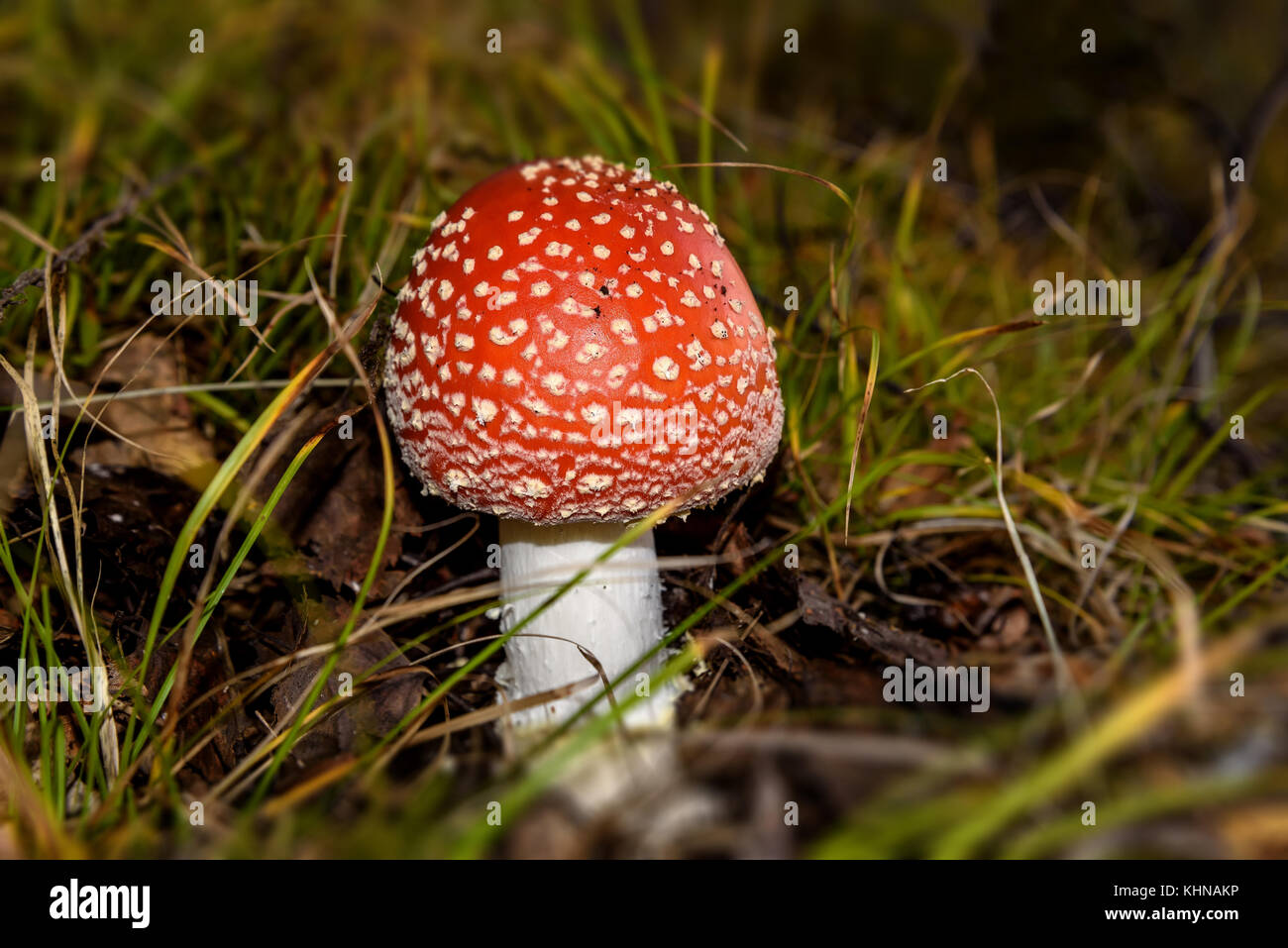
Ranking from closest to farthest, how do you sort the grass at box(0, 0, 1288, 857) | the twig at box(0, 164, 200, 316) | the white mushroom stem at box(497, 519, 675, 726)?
1. the grass at box(0, 0, 1288, 857)
2. the twig at box(0, 164, 200, 316)
3. the white mushroom stem at box(497, 519, 675, 726)

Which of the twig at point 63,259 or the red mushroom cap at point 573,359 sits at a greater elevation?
the twig at point 63,259

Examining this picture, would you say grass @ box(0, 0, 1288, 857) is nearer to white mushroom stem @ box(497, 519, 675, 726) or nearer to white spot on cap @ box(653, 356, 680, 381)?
white mushroom stem @ box(497, 519, 675, 726)

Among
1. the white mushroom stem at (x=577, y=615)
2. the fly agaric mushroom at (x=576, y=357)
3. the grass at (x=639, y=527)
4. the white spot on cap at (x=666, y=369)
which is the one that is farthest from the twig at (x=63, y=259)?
the white spot on cap at (x=666, y=369)

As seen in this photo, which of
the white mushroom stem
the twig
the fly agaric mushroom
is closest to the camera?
the fly agaric mushroom

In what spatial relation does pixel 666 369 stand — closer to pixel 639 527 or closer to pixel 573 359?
pixel 573 359

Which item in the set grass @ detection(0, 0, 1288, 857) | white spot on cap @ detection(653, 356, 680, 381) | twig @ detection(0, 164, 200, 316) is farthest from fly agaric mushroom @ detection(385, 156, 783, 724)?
twig @ detection(0, 164, 200, 316)

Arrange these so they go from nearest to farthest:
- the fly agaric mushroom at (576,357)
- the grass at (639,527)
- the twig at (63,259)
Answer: the grass at (639,527) → the fly agaric mushroom at (576,357) → the twig at (63,259)

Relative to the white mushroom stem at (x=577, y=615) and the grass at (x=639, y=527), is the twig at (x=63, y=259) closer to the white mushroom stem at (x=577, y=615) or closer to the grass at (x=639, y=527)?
the grass at (x=639, y=527)
